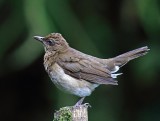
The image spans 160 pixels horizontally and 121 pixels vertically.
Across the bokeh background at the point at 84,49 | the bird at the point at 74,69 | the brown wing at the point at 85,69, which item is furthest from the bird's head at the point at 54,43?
the bokeh background at the point at 84,49

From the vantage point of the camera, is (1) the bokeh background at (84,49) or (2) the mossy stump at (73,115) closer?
(2) the mossy stump at (73,115)

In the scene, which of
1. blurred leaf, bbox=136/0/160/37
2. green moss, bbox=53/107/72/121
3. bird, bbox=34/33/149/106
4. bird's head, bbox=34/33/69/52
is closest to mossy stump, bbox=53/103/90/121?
green moss, bbox=53/107/72/121

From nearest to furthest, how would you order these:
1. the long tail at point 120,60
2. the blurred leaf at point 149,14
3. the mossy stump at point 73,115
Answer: the mossy stump at point 73,115 < the long tail at point 120,60 < the blurred leaf at point 149,14

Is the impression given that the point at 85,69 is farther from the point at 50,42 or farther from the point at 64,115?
the point at 64,115

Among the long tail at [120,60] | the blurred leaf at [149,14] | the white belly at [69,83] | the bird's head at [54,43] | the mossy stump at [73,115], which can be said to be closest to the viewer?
the mossy stump at [73,115]

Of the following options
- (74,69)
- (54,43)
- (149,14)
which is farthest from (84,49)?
(74,69)

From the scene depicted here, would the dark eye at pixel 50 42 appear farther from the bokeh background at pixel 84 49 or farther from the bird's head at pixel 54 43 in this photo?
the bokeh background at pixel 84 49

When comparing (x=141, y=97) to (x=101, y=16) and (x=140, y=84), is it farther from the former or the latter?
(x=101, y=16)
